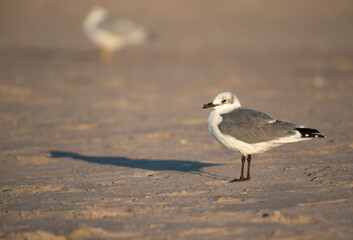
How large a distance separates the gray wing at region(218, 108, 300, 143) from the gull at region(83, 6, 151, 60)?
41.9ft

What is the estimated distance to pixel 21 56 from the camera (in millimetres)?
18812

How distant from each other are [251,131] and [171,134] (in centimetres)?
329

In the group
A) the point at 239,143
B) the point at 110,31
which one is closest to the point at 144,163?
the point at 239,143

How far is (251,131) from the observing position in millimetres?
6027

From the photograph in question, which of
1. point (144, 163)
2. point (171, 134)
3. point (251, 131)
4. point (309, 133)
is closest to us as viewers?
point (309, 133)

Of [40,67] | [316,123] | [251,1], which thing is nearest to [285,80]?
[316,123]

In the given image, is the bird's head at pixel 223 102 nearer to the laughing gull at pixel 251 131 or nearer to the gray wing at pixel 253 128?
the laughing gull at pixel 251 131

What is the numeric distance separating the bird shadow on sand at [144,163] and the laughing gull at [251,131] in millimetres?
872

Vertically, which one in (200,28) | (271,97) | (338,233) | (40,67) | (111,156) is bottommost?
(338,233)

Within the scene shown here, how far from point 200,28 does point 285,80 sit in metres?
10.1

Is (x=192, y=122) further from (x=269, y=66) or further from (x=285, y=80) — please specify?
(x=269, y=66)

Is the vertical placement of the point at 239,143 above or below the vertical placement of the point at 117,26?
below

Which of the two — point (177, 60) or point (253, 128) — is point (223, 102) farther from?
point (177, 60)

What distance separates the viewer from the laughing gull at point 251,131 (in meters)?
5.92
